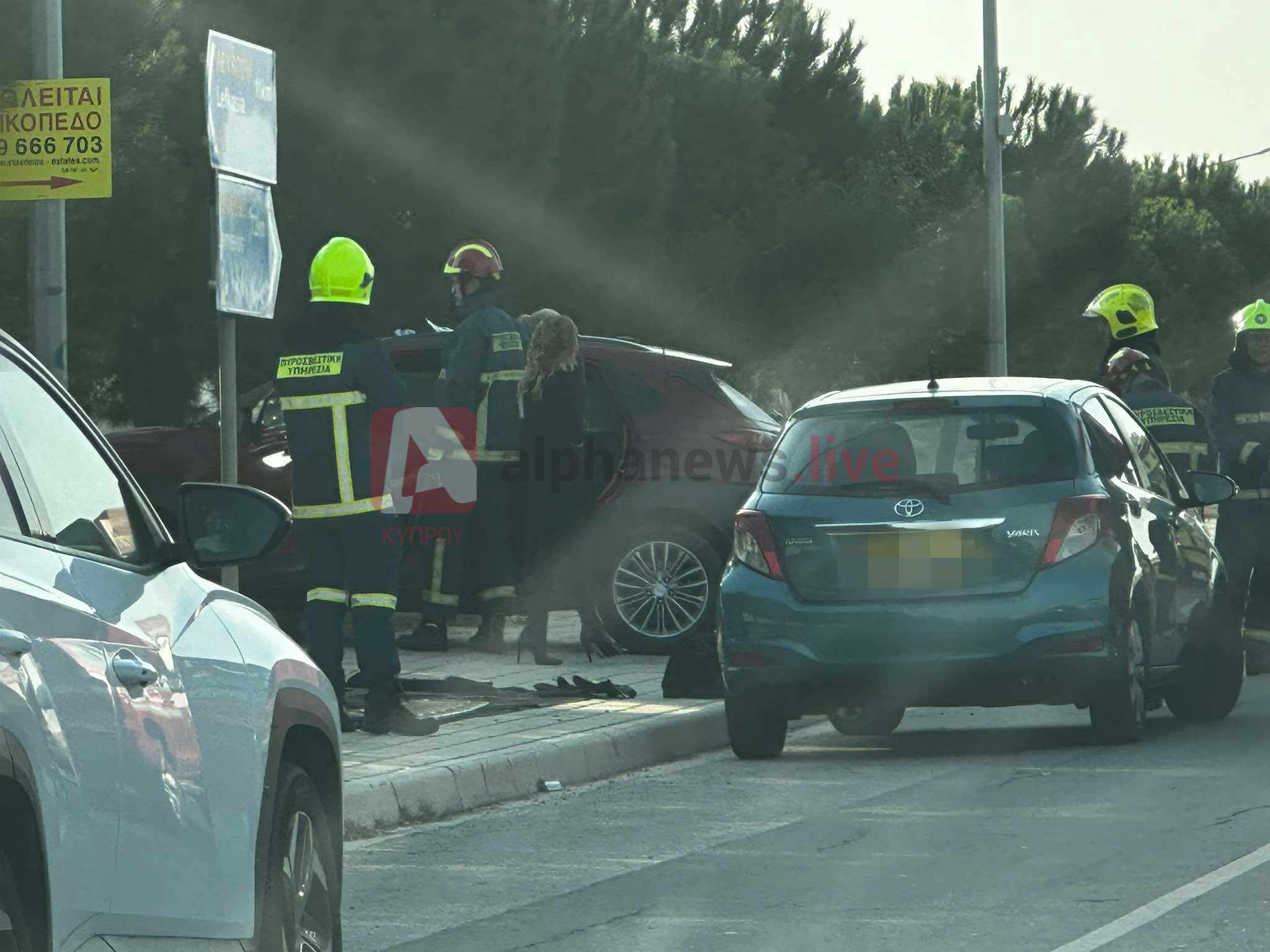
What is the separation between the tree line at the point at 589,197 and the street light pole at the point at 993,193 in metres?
4.65

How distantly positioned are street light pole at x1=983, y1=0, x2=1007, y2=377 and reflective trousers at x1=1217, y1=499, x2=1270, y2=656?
17006 millimetres

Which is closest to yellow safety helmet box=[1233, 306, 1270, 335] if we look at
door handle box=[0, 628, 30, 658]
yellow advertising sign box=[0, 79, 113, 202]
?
yellow advertising sign box=[0, 79, 113, 202]

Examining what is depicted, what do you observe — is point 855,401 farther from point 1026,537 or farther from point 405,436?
point 405,436

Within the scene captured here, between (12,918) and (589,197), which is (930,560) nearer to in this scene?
(12,918)

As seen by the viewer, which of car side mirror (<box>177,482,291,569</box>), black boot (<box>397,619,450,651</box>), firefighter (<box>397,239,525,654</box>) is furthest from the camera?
black boot (<box>397,619,450,651</box>)

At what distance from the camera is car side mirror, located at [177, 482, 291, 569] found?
14.4 feet

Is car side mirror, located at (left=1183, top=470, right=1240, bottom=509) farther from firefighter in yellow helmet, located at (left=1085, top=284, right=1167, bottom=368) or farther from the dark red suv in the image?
the dark red suv

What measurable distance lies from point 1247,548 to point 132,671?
32.3ft

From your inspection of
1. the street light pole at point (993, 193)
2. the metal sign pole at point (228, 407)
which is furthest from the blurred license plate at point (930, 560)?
the street light pole at point (993, 193)

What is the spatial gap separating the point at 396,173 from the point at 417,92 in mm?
1351

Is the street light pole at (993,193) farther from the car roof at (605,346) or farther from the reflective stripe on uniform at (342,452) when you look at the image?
the reflective stripe on uniform at (342,452)

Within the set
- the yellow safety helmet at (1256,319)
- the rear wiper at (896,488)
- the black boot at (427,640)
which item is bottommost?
the black boot at (427,640)

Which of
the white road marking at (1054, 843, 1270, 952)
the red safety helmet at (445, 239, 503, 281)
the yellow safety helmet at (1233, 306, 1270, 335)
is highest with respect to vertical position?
the red safety helmet at (445, 239, 503, 281)

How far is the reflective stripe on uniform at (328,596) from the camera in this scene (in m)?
9.64
